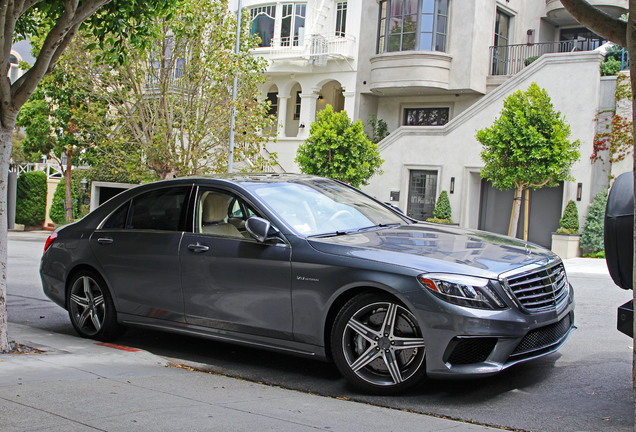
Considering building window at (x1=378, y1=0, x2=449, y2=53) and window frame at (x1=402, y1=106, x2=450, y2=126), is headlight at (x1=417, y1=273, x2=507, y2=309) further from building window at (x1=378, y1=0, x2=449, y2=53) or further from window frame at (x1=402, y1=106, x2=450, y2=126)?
window frame at (x1=402, y1=106, x2=450, y2=126)

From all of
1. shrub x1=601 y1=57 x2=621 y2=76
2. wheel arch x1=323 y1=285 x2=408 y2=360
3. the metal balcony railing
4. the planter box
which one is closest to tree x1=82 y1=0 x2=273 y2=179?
the planter box

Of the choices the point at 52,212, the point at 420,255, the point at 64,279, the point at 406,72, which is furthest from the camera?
the point at 52,212

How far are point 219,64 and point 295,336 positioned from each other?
677 inches

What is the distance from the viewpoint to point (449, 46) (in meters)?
28.3

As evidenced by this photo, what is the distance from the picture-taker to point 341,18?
104 feet

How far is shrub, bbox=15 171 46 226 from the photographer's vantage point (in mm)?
36719

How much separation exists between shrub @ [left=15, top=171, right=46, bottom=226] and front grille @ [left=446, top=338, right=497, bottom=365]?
116 ft

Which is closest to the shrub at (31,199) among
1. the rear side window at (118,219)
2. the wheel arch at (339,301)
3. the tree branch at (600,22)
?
the rear side window at (118,219)

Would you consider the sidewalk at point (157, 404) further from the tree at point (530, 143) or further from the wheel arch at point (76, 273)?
the tree at point (530, 143)

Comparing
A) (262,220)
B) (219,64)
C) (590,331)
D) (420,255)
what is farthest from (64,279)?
(219,64)

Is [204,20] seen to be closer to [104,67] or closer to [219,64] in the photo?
[219,64]

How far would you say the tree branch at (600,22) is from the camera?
13.5 ft

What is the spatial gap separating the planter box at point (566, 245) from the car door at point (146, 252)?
698 inches

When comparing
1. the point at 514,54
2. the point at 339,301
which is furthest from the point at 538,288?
the point at 514,54
